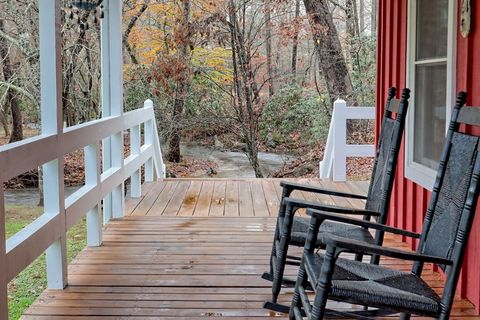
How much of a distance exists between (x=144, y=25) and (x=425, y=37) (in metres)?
8.66

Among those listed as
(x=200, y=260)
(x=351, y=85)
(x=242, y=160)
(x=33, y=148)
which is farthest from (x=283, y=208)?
(x=242, y=160)

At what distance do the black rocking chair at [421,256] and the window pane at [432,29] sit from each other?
1.20 m

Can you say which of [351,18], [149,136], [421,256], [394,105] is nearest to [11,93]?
[149,136]

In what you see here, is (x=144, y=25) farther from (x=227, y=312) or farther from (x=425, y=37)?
(x=227, y=312)

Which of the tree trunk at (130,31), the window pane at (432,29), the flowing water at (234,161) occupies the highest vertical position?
the tree trunk at (130,31)

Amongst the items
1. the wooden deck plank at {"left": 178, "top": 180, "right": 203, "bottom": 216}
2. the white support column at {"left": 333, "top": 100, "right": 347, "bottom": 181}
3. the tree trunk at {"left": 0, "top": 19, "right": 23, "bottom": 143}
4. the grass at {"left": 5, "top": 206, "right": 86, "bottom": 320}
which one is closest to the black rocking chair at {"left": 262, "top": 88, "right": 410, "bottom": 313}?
the wooden deck plank at {"left": 178, "top": 180, "right": 203, "bottom": 216}

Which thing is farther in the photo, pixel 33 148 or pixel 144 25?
pixel 144 25

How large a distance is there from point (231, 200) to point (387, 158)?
9.72 ft

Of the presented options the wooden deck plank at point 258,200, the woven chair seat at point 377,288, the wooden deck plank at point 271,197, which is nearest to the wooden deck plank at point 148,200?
the wooden deck plank at point 258,200

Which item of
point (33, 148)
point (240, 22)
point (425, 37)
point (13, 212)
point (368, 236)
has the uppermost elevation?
point (240, 22)

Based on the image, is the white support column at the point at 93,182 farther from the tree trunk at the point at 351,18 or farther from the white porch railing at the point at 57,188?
the tree trunk at the point at 351,18

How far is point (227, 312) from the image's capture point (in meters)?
2.90

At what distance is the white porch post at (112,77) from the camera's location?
4.84 metres

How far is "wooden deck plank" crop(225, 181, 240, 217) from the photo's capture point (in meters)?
5.36
